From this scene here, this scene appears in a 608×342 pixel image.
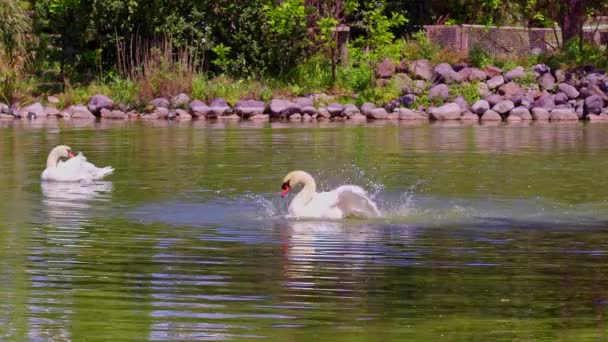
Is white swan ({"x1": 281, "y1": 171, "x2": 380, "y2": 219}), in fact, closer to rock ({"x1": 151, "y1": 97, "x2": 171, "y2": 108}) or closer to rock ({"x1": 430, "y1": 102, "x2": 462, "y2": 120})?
rock ({"x1": 430, "y1": 102, "x2": 462, "y2": 120})

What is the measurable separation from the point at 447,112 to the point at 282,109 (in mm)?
4207

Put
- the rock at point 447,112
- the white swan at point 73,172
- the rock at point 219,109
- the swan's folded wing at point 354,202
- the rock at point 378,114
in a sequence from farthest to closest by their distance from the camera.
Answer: the rock at point 219,109
the rock at point 378,114
the rock at point 447,112
the white swan at point 73,172
the swan's folded wing at point 354,202

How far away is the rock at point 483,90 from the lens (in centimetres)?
3619

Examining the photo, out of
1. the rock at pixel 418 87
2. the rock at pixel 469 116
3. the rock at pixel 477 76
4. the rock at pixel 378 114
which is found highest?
the rock at pixel 477 76

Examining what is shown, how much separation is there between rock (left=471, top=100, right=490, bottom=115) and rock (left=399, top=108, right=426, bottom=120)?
139cm

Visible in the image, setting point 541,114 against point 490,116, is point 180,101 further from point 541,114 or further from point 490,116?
point 541,114


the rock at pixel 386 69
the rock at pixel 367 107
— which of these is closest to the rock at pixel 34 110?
the rock at pixel 367 107

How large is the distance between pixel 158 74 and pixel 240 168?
16988 millimetres

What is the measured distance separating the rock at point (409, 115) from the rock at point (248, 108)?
3572 millimetres

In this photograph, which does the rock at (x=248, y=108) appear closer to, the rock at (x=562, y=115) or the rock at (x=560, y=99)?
the rock at (x=562, y=115)

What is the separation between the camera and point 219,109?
3488 centimetres

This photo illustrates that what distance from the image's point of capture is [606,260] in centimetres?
1057

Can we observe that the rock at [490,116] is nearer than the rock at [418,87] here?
Yes

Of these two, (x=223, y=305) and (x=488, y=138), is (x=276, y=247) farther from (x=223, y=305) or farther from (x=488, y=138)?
(x=488, y=138)
